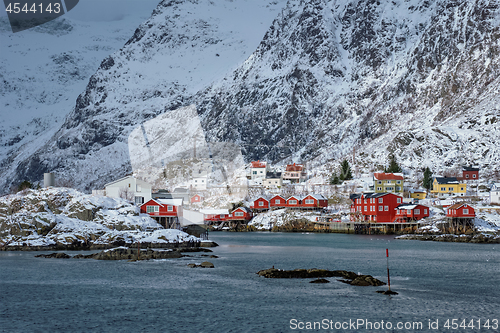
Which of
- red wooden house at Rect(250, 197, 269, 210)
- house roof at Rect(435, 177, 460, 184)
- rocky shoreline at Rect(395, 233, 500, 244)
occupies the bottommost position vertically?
rocky shoreline at Rect(395, 233, 500, 244)

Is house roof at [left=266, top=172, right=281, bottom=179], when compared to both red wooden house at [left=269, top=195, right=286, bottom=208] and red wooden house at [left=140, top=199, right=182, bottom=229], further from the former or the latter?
red wooden house at [left=140, top=199, right=182, bottom=229]

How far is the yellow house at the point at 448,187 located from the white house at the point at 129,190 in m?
75.1

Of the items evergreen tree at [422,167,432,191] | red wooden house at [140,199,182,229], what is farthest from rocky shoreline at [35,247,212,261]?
evergreen tree at [422,167,432,191]

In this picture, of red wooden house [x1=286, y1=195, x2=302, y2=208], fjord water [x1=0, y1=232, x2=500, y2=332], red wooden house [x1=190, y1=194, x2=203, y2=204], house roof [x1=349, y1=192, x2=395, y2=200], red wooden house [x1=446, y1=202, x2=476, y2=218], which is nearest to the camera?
fjord water [x1=0, y1=232, x2=500, y2=332]

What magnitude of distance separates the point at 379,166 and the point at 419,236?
225 ft

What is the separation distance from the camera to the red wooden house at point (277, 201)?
6024 inches

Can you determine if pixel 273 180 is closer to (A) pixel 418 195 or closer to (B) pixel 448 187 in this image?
(A) pixel 418 195

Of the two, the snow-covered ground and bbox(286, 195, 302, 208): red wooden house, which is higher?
bbox(286, 195, 302, 208): red wooden house

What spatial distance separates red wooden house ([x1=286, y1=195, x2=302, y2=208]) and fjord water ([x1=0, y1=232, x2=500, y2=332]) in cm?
7954

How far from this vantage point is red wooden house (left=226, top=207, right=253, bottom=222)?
150500 millimetres

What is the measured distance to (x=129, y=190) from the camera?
11181 centimetres

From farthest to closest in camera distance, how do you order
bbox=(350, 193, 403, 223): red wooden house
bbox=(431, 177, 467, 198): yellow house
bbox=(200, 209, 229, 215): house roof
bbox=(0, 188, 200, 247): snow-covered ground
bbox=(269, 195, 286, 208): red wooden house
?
bbox=(200, 209, 229, 215): house roof < bbox=(269, 195, 286, 208): red wooden house < bbox=(431, 177, 467, 198): yellow house < bbox=(350, 193, 403, 223): red wooden house < bbox=(0, 188, 200, 247): snow-covered ground

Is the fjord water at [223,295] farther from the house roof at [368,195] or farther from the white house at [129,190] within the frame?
the house roof at [368,195]

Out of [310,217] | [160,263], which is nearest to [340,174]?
[310,217]
